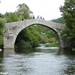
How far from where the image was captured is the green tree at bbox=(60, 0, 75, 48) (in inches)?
2073

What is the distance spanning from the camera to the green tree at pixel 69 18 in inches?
2073

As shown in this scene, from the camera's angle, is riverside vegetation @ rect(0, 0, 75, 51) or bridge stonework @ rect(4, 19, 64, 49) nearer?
riverside vegetation @ rect(0, 0, 75, 51)

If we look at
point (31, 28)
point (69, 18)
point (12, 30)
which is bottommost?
point (12, 30)

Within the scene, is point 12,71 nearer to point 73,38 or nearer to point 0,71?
point 0,71

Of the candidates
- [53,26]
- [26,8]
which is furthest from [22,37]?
[26,8]

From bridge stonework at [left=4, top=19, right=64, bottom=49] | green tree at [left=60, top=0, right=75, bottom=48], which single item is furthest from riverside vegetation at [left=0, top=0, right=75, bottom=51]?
bridge stonework at [left=4, top=19, right=64, bottom=49]

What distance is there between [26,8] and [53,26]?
23862 mm

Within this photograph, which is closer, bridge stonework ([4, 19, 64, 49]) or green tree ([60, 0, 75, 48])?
green tree ([60, 0, 75, 48])

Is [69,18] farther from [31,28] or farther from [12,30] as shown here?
[31,28]

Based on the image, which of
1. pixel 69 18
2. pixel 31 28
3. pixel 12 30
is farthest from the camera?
pixel 31 28

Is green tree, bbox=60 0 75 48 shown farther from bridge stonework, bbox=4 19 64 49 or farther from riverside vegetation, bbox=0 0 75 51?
bridge stonework, bbox=4 19 64 49

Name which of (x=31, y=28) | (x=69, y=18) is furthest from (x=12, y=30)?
(x=31, y=28)

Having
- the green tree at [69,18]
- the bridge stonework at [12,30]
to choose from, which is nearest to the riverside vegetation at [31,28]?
the green tree at [69,18]

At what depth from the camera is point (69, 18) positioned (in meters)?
53.0
